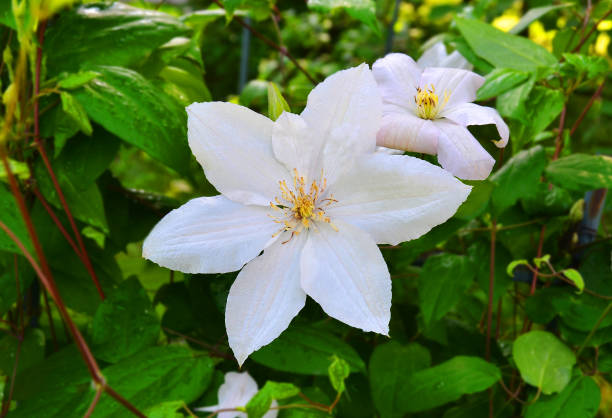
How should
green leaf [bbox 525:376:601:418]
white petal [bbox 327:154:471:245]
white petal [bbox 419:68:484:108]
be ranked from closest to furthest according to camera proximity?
white petal [bbox 327:154:471:245]
white petal [bbox 419:68:484:108]
green leaf [bbox 525:376:601:418]

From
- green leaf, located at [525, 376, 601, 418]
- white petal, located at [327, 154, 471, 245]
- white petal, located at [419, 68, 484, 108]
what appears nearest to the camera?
white petal, located at [327, 154, 471, 245]

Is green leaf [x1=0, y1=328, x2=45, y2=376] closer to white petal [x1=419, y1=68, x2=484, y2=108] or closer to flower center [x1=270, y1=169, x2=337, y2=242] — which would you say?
flower center [x1=270, y1=169, x2=337, y2=242]

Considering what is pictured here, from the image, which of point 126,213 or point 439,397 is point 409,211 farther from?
point 126,213

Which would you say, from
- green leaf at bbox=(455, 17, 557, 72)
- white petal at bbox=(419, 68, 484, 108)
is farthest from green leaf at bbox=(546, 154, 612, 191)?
white petal at bbox=(419, 68, 484, 108)

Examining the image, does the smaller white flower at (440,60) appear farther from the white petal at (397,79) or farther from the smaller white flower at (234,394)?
the smaller white flower at (234,394)

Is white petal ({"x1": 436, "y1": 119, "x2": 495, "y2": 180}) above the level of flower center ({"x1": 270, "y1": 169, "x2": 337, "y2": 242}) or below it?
above

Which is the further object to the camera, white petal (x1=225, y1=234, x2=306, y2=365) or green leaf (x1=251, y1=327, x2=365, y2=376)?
green leaf (x1=251, y1=327, x2=365, y2=376)
